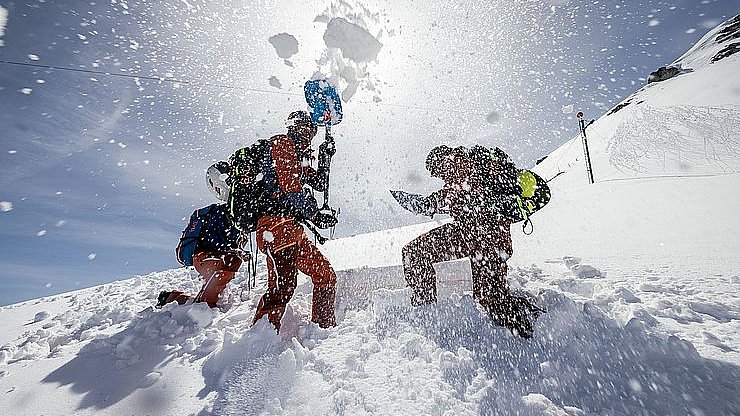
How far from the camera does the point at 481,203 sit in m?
3.59

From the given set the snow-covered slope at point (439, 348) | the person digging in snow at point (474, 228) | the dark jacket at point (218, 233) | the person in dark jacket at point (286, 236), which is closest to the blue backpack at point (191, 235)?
the dark jacket at point (218, 233)

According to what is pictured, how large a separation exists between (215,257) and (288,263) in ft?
4.70

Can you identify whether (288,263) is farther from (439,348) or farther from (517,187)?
(517,187)

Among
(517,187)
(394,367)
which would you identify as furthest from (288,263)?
(517,187)

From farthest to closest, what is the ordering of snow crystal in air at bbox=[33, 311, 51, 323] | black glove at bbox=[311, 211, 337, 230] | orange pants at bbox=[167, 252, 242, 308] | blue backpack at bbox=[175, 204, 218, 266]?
snow crystal in air at bbox=[33, 311, 51, 323] < blue backpack at bbox=[175, 204, 218, 266] < orange pants at bbox=[167, 252, 242, 308] < black glove at bbox=[311, 211, 337, 230]

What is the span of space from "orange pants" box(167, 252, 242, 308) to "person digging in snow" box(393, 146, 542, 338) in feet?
7.59

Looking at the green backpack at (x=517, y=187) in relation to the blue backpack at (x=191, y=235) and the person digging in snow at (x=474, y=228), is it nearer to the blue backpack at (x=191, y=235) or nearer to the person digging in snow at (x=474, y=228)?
the person digging in snow at (x=474, y=228)

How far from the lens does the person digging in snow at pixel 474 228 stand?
3164mm

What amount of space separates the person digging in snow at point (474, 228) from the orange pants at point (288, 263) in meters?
0.93

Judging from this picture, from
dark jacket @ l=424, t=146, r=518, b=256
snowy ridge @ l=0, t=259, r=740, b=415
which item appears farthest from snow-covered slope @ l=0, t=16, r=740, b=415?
dark jacket @ l=424, t=146, r=518, b=256

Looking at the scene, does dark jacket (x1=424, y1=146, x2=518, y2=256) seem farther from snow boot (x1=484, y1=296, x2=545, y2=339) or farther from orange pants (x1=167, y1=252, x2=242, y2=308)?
orange pants (x1=167, y1=252, x2=242, y2=308)

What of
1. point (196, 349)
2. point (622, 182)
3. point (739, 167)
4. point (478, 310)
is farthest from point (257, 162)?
point (739, 167)

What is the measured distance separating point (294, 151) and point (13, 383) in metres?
2.97

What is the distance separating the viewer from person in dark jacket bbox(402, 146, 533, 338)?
320 cm
